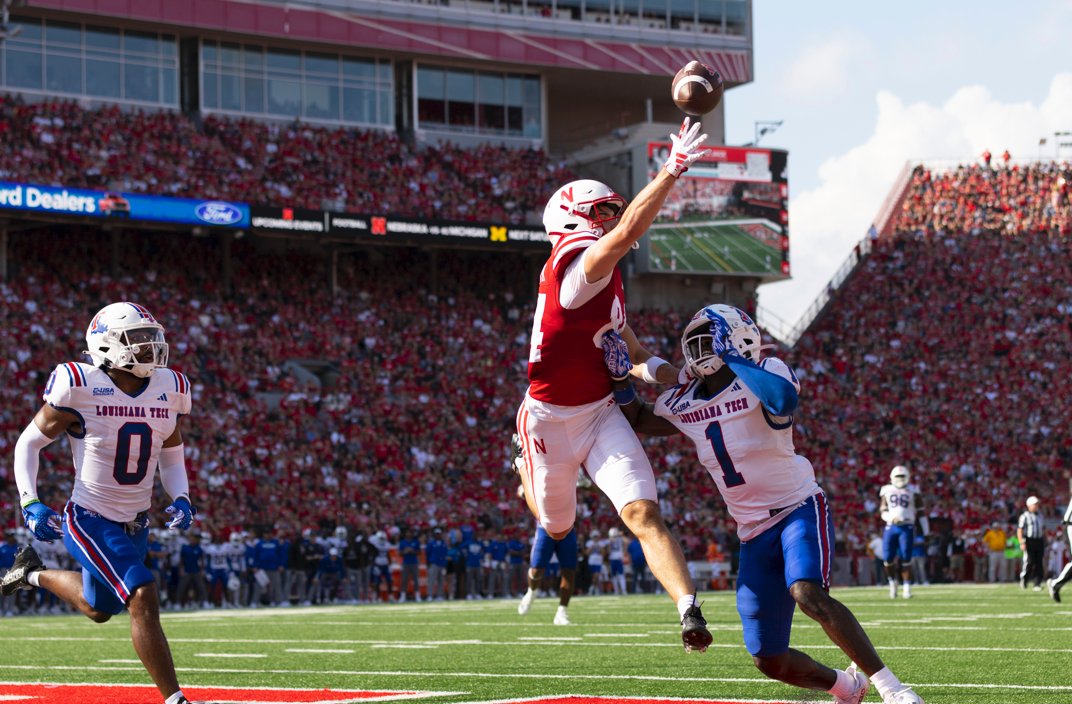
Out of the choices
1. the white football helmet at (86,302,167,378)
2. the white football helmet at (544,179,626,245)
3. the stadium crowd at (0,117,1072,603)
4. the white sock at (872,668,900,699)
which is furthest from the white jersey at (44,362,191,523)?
the stadium crowd at (0,117,1072,603)

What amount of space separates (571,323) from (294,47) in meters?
32.2

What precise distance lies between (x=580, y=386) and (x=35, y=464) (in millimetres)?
3061

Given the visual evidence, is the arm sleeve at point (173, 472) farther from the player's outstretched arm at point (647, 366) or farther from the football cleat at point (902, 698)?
the football cleat at point (902, 698)

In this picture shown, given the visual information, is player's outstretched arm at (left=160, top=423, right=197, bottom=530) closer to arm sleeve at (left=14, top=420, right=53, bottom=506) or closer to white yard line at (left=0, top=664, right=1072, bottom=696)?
arm sleeve at (left=14, top=420, right=53, bottom=506)

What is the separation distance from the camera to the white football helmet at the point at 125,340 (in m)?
6.70

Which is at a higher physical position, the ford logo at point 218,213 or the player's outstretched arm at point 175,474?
the ford logo at point 218,213

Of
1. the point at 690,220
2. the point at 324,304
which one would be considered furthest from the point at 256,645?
the point at 690,220

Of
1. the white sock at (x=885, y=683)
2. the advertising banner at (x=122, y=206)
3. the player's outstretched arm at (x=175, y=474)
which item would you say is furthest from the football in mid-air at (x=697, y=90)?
the advertising banner at (x=122, y=206)

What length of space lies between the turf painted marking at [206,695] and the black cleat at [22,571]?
0.60 meters

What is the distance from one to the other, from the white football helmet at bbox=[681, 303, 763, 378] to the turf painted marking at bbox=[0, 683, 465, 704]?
8.02 feet

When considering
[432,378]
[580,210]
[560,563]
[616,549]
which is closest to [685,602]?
[580,210]

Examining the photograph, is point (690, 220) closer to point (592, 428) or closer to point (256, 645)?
point (256, 645)

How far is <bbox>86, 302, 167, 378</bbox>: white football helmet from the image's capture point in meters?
6.70

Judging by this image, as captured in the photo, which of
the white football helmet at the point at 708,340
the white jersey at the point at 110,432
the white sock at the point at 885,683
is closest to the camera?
the white sock at the point at 885,683
